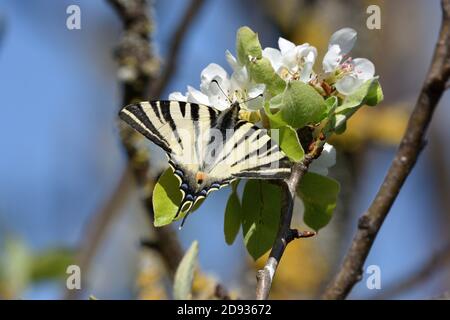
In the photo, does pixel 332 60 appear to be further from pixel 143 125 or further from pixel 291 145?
pixel 143 125

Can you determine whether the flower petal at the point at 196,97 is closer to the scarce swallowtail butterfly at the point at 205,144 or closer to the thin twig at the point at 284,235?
the scarce swallowtail butterfly at the point at 205,144

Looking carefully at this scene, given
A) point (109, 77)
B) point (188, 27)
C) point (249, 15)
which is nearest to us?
point (188, 27)

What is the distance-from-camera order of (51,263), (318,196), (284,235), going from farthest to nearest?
(51,263), (318,196), (284,235)

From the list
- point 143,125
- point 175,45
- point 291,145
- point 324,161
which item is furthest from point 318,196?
point 175,45

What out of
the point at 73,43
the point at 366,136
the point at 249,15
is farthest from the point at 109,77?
the point at 366,136

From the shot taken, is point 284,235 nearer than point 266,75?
Yes
